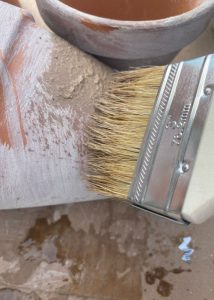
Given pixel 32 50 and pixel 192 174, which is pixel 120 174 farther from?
pixel 32 50

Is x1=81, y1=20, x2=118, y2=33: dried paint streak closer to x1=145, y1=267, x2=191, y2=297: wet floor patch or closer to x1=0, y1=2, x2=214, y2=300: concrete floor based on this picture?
x1=0, y1=2, x2=214, y2=300: concrete floor

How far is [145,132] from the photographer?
119 centimetres

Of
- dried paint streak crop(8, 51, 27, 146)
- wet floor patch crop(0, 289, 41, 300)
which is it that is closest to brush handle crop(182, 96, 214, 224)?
dried paint streak crop(8, 51, 27, 146)

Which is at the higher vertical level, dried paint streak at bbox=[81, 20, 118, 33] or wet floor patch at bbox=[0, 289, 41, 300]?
dried paint streak at bbox=[81, 20, 118, 33]

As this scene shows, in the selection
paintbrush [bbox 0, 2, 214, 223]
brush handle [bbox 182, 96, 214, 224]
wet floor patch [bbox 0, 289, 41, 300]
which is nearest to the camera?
brush handle [bbox 182, 96, 214, 224]

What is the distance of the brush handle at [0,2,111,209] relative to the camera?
119 cm

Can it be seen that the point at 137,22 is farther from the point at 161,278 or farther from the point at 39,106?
the point at 161,278

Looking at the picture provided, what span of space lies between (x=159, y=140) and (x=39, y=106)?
1.01ft

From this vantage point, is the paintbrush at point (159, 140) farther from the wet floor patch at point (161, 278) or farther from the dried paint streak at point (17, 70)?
the wet floor patch at point (161, 278)

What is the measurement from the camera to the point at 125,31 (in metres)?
1.20

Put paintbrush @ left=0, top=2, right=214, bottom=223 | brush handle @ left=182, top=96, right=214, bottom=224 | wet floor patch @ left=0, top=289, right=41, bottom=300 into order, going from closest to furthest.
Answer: brush handle @ left=182, top=96, right=214, bottom=224 → paintbrush @ left=0, top=2, right=214, bottom=223 → wet floor patch @ left=0, top=289, right=41, bottom=300

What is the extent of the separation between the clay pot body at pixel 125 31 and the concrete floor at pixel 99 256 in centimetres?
48

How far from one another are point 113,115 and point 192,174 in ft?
1.01

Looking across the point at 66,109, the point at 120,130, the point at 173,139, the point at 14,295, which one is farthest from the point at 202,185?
the point at 14,295
